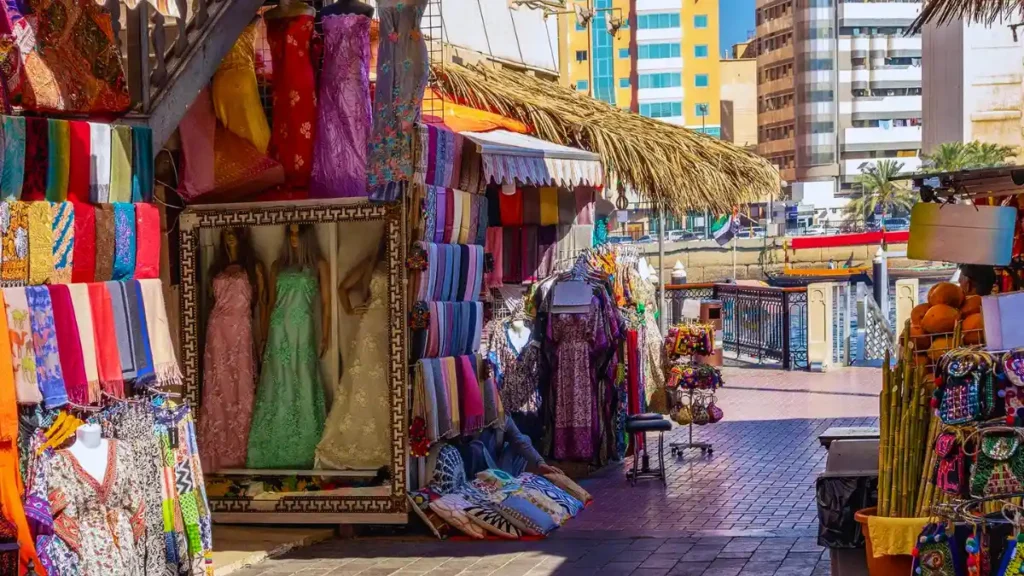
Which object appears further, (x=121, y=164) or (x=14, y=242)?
(x=121, y=164)

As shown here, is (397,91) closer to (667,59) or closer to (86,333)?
(86,333)

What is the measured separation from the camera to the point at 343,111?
33.7 feet

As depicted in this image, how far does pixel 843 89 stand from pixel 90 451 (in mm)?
97827

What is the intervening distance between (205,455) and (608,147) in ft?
14.4

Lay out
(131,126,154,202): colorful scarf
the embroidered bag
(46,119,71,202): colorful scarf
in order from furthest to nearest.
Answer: (131,126,154,202): colorful scarf, (46,119,71,202): colorful scarf, the embroidered bag

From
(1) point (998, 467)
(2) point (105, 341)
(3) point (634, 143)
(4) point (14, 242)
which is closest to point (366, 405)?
(2) point (105, 341)

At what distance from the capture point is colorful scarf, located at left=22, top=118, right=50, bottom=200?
733cm

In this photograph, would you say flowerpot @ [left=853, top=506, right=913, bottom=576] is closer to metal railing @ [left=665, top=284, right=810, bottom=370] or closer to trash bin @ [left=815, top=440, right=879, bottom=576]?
trash bin @ [left=815, top=440, right=879, bottom=576]

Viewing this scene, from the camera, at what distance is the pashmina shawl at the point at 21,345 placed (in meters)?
7.08

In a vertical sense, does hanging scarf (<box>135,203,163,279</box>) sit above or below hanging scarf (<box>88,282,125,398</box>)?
above

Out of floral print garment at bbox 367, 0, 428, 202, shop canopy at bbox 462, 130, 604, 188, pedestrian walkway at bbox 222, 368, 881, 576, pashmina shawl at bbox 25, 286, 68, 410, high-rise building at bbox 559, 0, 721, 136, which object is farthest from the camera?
high-rise building at bbox 559, 0, 721, 136

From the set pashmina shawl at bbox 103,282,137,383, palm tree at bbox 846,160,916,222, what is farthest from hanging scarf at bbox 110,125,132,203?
palm tree at bbox 846,160,916,222

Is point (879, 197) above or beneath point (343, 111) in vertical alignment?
above

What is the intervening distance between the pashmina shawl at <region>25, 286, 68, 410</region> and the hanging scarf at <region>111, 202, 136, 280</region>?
2.08 feet
